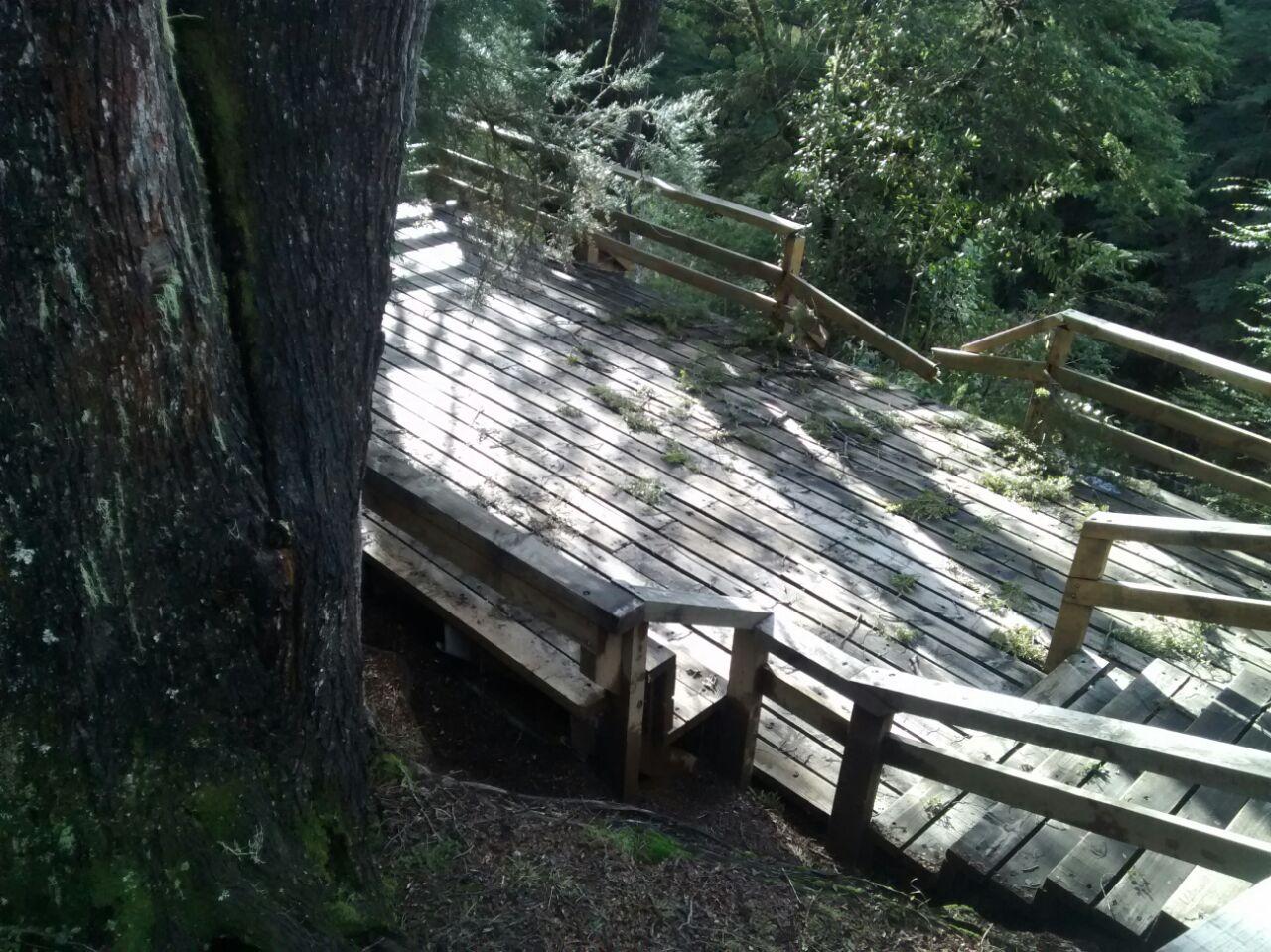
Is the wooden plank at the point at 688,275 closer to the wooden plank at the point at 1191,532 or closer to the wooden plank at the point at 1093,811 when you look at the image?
the wooden plank at the point at 1191,532

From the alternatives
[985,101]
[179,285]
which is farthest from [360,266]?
[985,101]

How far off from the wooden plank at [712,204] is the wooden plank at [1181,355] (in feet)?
7.38

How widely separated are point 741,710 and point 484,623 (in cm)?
106

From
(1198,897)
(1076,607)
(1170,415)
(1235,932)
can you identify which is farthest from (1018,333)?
(1235,932)

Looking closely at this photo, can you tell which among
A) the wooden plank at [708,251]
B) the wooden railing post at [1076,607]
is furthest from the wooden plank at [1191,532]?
the wooden plank at [708,251]

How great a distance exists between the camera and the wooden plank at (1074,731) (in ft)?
8.04

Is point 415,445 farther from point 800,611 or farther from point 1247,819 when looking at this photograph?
point 1247,819

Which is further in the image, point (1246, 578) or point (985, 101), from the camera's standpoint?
point (985, 101)

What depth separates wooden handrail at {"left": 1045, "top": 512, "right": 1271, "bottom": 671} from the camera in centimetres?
386

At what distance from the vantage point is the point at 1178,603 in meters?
4.07

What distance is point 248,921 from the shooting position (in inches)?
79.2

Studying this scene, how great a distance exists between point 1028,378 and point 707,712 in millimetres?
3748

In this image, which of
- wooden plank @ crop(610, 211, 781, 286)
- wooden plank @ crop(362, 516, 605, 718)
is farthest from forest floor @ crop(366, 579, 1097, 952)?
wooden plank @ crop(610, 211, 781, 286)

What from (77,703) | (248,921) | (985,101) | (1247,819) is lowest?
(1247,819)
